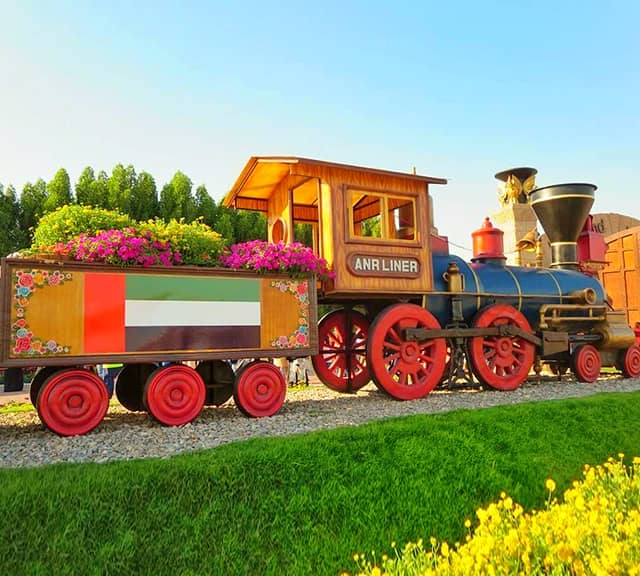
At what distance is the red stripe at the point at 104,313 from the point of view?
5.34 m

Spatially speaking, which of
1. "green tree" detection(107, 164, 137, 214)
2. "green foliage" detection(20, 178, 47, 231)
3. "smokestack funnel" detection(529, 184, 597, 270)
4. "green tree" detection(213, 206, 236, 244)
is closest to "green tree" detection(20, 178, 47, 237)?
"green foliage" detection(20, 178, 47, 231)

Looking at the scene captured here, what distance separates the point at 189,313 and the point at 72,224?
1.64 meters

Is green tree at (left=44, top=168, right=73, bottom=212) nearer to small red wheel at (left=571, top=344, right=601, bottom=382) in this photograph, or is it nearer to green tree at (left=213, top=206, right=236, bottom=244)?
green tree at (left=213, top=206, right=236, bottom=244)

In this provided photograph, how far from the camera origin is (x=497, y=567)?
2.46 meters

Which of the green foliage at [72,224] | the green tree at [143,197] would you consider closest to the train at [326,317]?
the green foliage at [72,224]

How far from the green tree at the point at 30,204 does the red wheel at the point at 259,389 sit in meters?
15.6

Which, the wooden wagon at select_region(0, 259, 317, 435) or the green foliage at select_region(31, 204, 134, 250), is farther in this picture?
the green foliage at select_region(31, 204, 134, 250)

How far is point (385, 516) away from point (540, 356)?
6.21 m

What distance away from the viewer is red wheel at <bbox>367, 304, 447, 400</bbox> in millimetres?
7090

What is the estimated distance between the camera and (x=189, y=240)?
5.97m

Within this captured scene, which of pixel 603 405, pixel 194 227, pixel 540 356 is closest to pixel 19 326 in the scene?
pixel 194 227

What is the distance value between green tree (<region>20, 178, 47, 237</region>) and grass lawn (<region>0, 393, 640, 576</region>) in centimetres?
1730

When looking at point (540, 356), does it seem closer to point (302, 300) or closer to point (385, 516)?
point (302, 300)

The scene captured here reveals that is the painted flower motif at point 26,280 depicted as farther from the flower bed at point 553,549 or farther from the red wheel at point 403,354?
the flower bed at point 553,549
